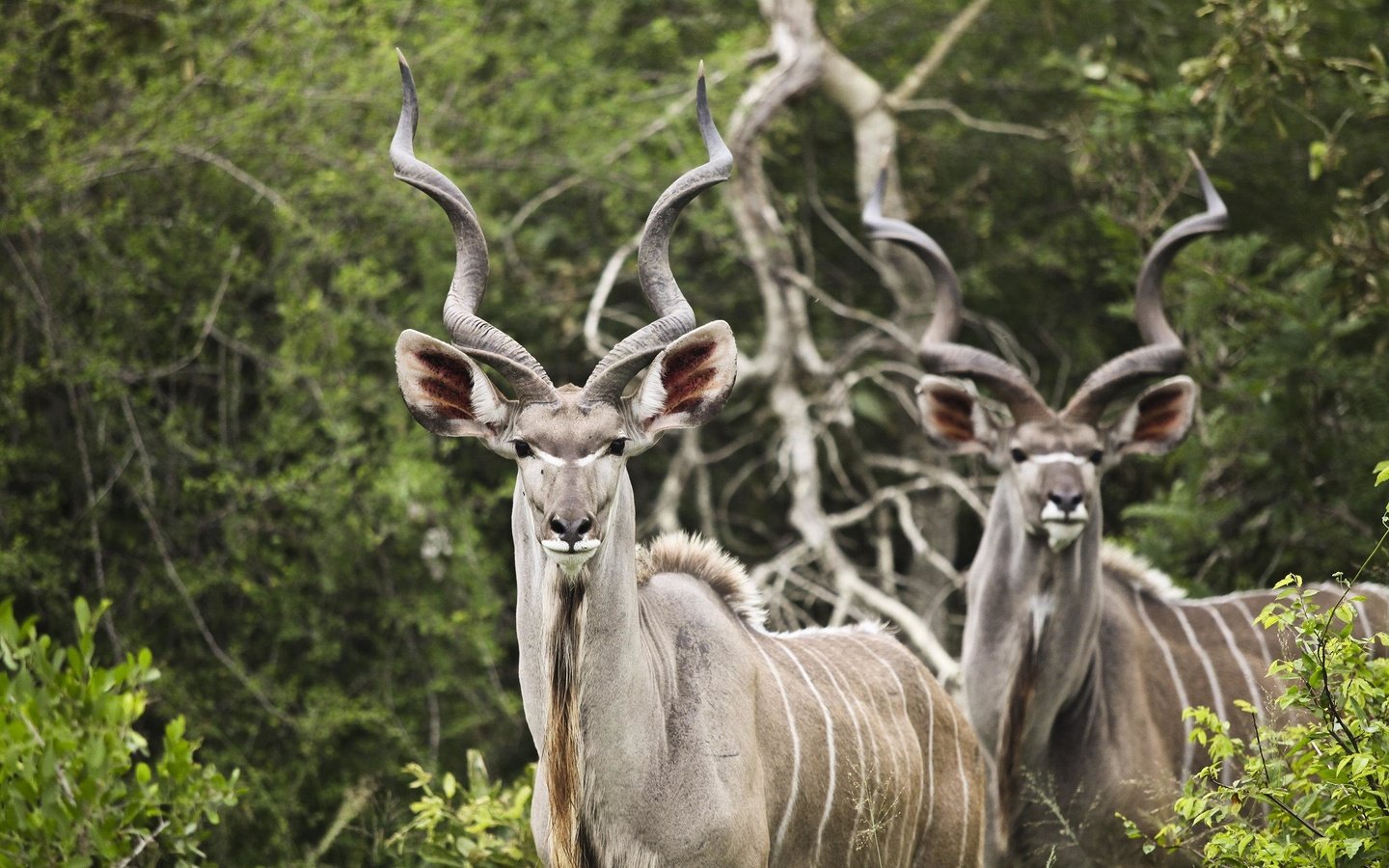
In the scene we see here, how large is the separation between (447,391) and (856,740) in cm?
122

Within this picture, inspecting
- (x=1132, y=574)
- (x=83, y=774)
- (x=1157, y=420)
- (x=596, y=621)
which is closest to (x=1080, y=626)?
(x=1132, y=574)

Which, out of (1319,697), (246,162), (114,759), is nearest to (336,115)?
(246,162)

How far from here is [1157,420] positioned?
483 centimetres

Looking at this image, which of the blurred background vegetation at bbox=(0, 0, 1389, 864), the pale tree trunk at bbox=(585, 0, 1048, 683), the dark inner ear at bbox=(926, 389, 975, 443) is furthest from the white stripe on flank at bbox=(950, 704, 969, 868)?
the blurred background vegetation at bbox=(0, 0, 1389, 864)

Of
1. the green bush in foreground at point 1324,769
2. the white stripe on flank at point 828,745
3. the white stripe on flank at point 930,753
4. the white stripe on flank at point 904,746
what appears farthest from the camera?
the white stripe on flank at point 930,753

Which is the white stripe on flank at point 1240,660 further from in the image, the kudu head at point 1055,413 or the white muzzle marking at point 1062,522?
the white muzzle marking at point 1062,522

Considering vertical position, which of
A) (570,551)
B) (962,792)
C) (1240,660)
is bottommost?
(1240,660)

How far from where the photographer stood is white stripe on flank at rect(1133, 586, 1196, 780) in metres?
4.44

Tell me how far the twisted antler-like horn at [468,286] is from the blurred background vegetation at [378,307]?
7.15 ft

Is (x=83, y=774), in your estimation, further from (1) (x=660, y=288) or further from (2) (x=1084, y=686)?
(2) (x=1084, y=686)

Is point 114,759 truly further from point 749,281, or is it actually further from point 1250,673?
point 749,281

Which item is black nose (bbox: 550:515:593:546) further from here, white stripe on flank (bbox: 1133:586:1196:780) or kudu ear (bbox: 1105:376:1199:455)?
kudu ear (bbox: 1105:376:1199:455)

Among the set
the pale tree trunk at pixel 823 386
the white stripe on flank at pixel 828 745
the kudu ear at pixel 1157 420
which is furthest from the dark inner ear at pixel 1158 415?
the white stripe on flank at pixel 828 745

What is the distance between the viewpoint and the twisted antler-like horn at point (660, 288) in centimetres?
313
